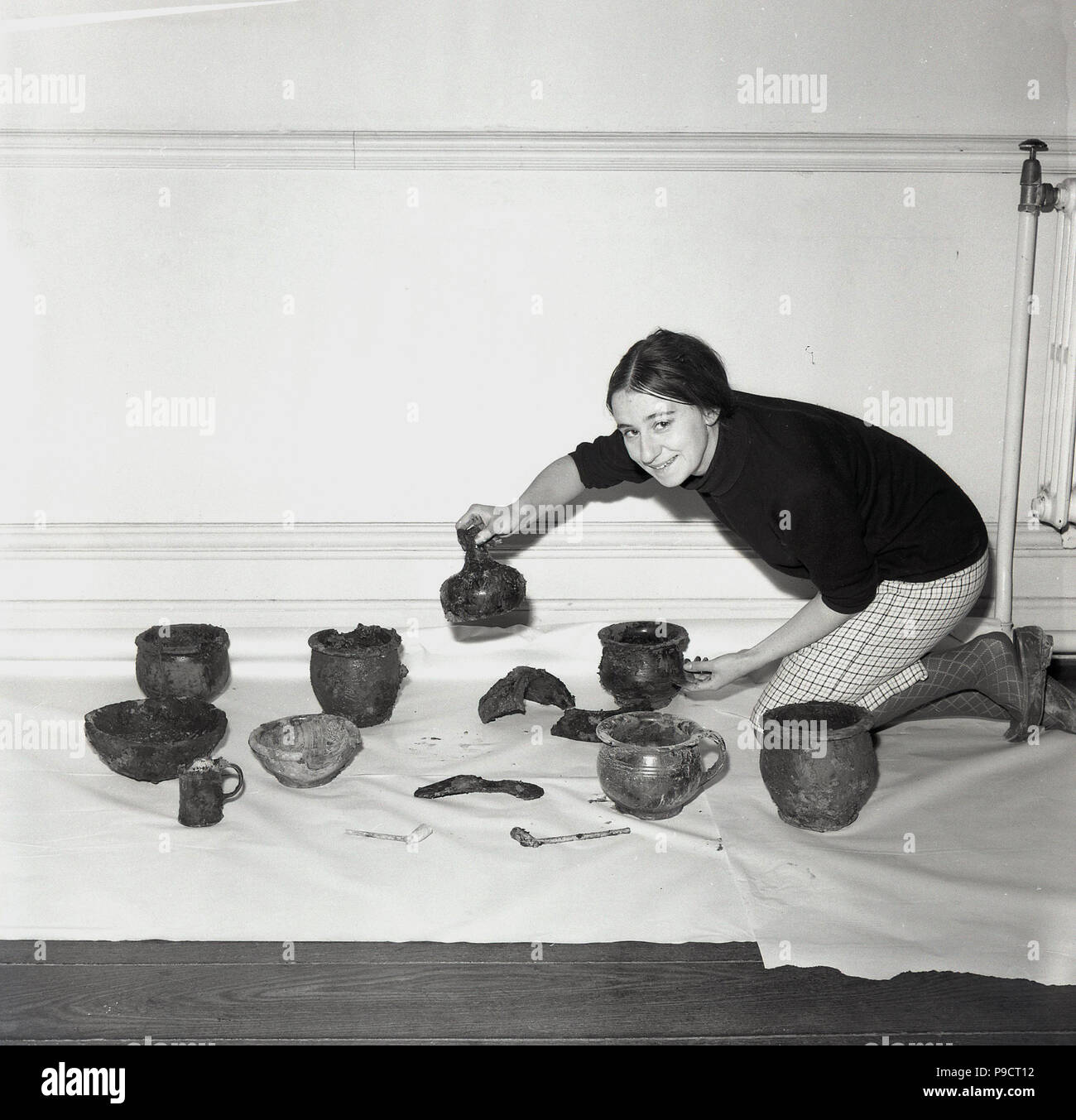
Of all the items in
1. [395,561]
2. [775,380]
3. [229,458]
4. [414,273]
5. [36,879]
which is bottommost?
[36,879]

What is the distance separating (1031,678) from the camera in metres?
2.73

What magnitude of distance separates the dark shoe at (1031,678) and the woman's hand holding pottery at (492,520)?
1211 millimetres

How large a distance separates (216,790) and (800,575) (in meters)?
1.33

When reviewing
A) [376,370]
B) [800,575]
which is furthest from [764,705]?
[376,370]

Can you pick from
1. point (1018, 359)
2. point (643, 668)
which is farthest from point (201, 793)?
point (1018, 359)

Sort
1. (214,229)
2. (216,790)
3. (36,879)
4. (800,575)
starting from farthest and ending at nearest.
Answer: (214,229), (800,575), (216,790), (36,879)

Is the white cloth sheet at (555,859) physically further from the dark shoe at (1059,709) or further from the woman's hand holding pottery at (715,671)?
the woman's hand holding pottery at (715,671)

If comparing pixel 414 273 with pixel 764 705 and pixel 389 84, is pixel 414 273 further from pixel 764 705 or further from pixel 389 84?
pixel 764 705

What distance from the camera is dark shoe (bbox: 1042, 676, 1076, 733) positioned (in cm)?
279

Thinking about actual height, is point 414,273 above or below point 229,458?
above

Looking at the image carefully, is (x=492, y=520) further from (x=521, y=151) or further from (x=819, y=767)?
(x=521, y=151)

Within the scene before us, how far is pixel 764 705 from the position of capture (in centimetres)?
271

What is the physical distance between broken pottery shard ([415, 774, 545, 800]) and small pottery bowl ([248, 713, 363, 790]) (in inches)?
7.4

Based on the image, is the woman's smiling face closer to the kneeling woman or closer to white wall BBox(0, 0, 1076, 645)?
the kneeling woman
